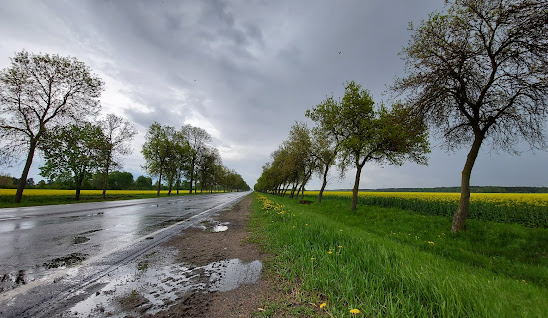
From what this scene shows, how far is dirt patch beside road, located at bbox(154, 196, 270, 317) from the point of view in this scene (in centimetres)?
239

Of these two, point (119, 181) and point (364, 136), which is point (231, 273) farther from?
point (119, 181)

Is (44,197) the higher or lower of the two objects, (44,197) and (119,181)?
the lower

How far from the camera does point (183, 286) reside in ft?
9.97

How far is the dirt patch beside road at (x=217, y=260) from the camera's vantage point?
7.85ft

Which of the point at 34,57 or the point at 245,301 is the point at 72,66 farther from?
the point at 245,301

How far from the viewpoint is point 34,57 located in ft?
65.3

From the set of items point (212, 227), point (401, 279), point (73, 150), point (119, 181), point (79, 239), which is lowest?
point (212, 227)

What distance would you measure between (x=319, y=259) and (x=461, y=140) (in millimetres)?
11437

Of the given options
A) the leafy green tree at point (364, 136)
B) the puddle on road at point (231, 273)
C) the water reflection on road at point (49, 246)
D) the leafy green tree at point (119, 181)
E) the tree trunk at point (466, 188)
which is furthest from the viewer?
the leafy green tree at point (119, 181)

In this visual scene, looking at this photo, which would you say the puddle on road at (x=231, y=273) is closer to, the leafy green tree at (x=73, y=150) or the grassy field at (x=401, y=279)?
the grassy field at (x=401, y=279)

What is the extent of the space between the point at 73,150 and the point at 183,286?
31.7 metres

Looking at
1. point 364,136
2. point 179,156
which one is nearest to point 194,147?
point 179,156

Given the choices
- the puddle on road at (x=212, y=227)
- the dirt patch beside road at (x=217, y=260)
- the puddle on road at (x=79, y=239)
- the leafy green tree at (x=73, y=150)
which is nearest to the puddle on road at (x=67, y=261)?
the puddle on road at (x=79, y=239)

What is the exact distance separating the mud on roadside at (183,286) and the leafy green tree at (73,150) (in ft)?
85.4
